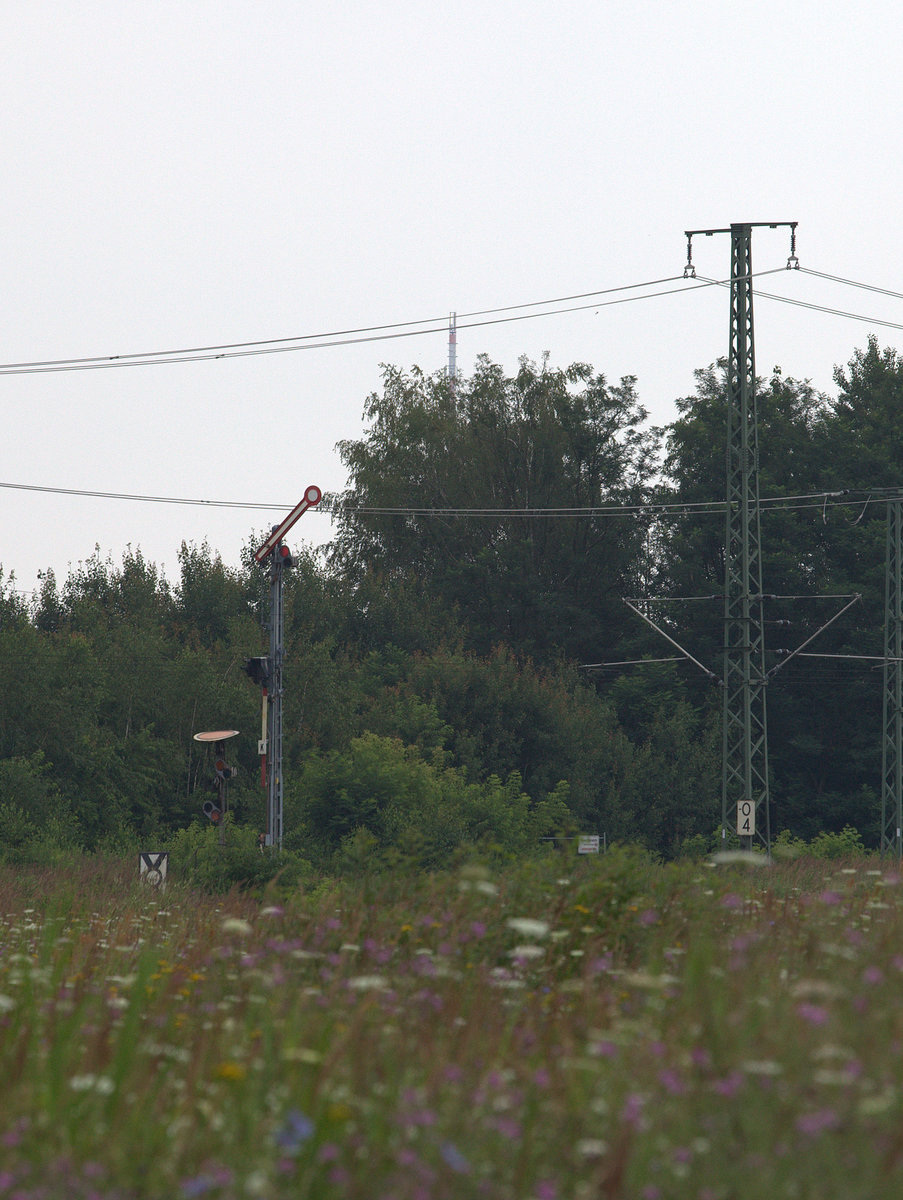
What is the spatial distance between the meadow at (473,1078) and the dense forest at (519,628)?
111ft

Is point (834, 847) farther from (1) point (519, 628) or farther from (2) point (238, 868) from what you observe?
(2) point (238, 868)

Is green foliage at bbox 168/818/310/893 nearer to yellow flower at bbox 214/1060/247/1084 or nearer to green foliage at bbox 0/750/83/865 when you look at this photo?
green foliage at bbox 0/750/83/865

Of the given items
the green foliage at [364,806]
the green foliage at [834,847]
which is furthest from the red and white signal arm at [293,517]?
the green foliage at [834,847]

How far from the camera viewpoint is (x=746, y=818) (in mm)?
27125

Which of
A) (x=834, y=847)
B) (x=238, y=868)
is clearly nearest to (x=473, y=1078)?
(x=238, y=868)

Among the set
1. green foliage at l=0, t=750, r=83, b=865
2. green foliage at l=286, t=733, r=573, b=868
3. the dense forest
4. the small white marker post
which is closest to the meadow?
the small white marker post

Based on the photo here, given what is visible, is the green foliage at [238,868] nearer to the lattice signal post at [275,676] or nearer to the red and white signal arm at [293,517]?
the lattice signal post at [275,676]

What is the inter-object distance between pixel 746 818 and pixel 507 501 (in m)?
35.9

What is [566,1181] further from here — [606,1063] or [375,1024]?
[375,1024]

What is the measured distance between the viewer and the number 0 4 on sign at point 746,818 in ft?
88.6

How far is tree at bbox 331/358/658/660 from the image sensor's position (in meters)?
60.7

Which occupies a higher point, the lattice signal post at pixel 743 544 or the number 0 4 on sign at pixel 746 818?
the lattice signal post at pixel 743 544

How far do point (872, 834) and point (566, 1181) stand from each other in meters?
54.0

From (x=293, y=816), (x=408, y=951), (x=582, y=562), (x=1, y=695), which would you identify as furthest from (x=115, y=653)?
(x=408, y=951)
